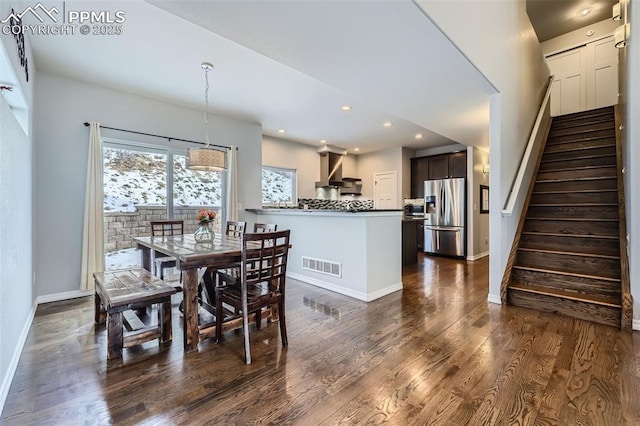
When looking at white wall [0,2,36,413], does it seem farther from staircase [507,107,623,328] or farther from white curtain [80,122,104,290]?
staircase [507,107,623,328]

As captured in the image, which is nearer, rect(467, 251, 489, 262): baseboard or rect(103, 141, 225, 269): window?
rect(103, 141, 225, 269): window

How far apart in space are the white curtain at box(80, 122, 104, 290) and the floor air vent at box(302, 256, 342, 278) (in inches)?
105

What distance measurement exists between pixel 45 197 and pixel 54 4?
2.14 meters

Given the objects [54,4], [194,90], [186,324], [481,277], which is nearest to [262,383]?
[186,324]

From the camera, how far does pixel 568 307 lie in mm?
2883

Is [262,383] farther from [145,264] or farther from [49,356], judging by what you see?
[145,264]

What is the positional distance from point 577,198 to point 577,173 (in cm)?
53

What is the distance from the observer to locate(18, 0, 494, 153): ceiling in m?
1.99

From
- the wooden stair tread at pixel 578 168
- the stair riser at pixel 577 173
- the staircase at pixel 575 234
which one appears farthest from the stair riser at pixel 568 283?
the wooden stair tread at pixel 578 168

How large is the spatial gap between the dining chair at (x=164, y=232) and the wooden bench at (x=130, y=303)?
0.53 metres

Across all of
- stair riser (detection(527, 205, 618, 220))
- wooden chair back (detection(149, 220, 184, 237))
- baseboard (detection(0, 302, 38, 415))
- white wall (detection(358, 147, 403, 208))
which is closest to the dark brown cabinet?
white wall (detection(358, 147, 403, 208))

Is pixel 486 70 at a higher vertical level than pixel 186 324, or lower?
higher

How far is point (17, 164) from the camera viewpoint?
223cm

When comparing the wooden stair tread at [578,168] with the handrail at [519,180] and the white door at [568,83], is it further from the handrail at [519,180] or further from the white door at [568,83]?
the white door at [568,83]
